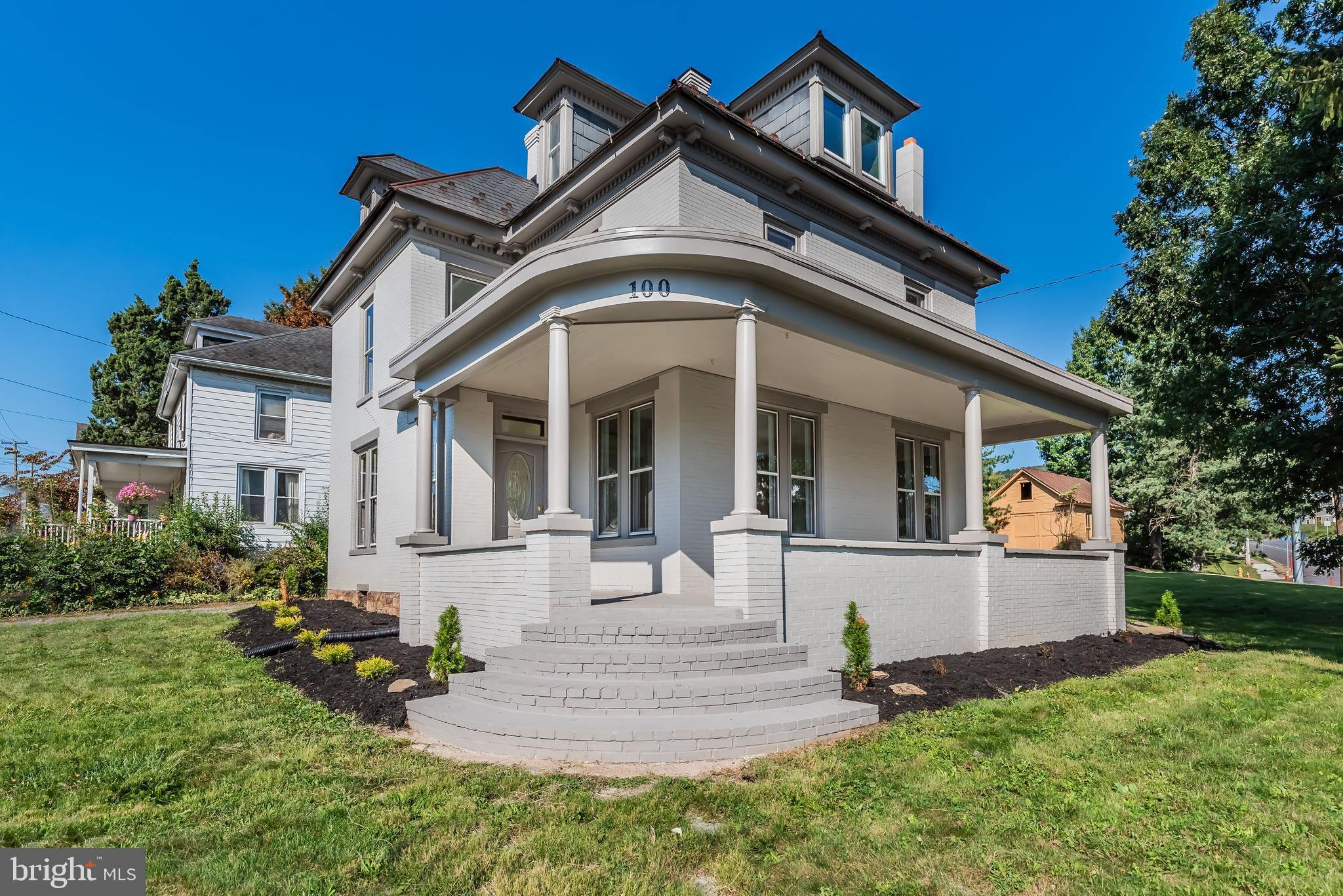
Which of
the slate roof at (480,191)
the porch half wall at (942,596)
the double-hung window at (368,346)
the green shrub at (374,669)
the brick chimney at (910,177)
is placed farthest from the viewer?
the brick chimney at (910,177)

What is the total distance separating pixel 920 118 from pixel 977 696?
37.0 ft

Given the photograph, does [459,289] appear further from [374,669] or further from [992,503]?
[992,503]

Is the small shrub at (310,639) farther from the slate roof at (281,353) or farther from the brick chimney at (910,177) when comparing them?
the slate roof at (281,353)

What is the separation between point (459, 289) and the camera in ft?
39.3

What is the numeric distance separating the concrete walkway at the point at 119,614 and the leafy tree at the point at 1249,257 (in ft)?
60.2

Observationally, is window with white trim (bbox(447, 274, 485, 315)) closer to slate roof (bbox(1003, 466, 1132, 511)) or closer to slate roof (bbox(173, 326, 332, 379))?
slate roof (bbox(173, 326, 332, 379))

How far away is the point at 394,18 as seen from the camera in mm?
10781

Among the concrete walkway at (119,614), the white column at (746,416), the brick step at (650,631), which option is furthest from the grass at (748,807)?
the concrete walkway at (119,614)

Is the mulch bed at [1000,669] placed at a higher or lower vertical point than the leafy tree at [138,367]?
lower

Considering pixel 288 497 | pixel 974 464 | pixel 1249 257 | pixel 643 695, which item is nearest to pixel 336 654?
pixel 643 695

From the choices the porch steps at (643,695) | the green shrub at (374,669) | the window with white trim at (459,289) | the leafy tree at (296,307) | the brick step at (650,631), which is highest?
the leafy tree at (296,307)

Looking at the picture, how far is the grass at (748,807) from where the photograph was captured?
314 cm

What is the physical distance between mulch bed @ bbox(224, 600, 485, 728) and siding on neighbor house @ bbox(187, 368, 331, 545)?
7.38m

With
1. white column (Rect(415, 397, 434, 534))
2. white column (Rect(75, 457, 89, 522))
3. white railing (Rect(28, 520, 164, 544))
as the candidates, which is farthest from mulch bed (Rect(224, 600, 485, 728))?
white column (Rect(75, 457, 89, 522))
